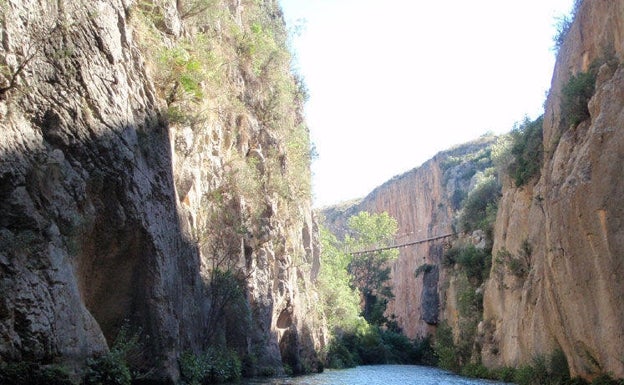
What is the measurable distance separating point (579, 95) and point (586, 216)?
14.1 ft

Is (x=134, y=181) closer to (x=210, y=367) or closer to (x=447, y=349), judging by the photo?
(x=210, y=367)

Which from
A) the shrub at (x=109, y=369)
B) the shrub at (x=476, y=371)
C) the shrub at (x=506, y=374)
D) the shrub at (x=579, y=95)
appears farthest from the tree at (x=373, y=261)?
the shrub at (x=109, y=369)

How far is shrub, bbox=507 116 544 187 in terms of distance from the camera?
24094 millimetres

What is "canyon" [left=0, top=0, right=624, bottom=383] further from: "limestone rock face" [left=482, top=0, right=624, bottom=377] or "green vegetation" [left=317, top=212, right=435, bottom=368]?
"green vegetation" [left=317, top=212, right=435, bottom=368]

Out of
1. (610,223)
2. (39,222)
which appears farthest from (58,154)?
(610,223)

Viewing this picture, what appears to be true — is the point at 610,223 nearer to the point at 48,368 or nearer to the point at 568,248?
the point at 568,248

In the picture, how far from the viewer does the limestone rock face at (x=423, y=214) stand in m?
68.8

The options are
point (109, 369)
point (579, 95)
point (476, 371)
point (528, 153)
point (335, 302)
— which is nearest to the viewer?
point (109, 369)

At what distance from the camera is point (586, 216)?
1293 centimetres

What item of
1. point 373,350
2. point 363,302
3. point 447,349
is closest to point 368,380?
point 447,349

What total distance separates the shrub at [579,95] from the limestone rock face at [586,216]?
23 centimetres

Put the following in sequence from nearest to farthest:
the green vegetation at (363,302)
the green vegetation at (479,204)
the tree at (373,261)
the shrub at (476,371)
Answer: the shrub at (476,371) → the green vegetation at (479,204) → the green vegetation at (363,302) → the tree at (373,261)

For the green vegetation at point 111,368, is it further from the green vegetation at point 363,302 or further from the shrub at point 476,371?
the green vegetation at point 363,302

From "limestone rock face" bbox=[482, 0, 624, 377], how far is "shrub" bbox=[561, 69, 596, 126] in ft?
0.76
